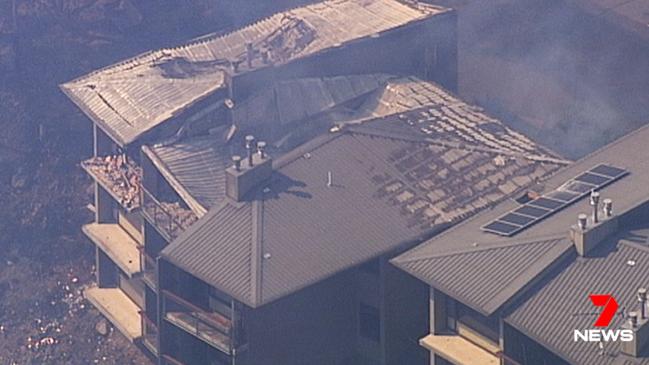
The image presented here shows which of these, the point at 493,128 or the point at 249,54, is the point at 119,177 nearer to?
the point at 249,54

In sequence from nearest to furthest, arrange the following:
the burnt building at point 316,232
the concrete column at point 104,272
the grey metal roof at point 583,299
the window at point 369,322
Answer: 1. the grey metal roof at point 583,299
2. the burnt building at point 316,232
3. the window at point 369,322
4. the concrete column at point 104,272

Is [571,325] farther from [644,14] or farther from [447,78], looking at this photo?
[644,14]

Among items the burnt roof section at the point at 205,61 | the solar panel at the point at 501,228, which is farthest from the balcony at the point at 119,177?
the solar panel at the point at 501,228

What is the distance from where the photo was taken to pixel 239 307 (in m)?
54.7

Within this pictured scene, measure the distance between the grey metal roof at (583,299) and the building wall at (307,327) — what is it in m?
9.63

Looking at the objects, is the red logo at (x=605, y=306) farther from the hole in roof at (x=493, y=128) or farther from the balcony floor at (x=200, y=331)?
the hole in roof at (x=493, y=128)

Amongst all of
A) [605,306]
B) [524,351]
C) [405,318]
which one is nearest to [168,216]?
→ [405,318]

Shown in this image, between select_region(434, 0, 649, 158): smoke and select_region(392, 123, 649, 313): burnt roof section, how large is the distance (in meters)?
18.5

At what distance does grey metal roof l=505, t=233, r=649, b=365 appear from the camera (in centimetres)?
4588

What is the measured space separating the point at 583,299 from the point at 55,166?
1734 inches

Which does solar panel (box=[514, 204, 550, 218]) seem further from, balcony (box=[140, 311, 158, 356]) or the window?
balcony (box=[140, 311, 158, 356])

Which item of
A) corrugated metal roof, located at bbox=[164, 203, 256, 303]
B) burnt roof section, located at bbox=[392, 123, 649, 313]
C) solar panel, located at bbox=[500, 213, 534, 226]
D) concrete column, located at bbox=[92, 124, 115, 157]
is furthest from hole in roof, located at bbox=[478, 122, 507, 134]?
concrete column, located at bbox=[92, 124, 115, 157]

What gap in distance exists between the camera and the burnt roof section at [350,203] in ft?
179

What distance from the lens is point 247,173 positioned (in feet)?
190
